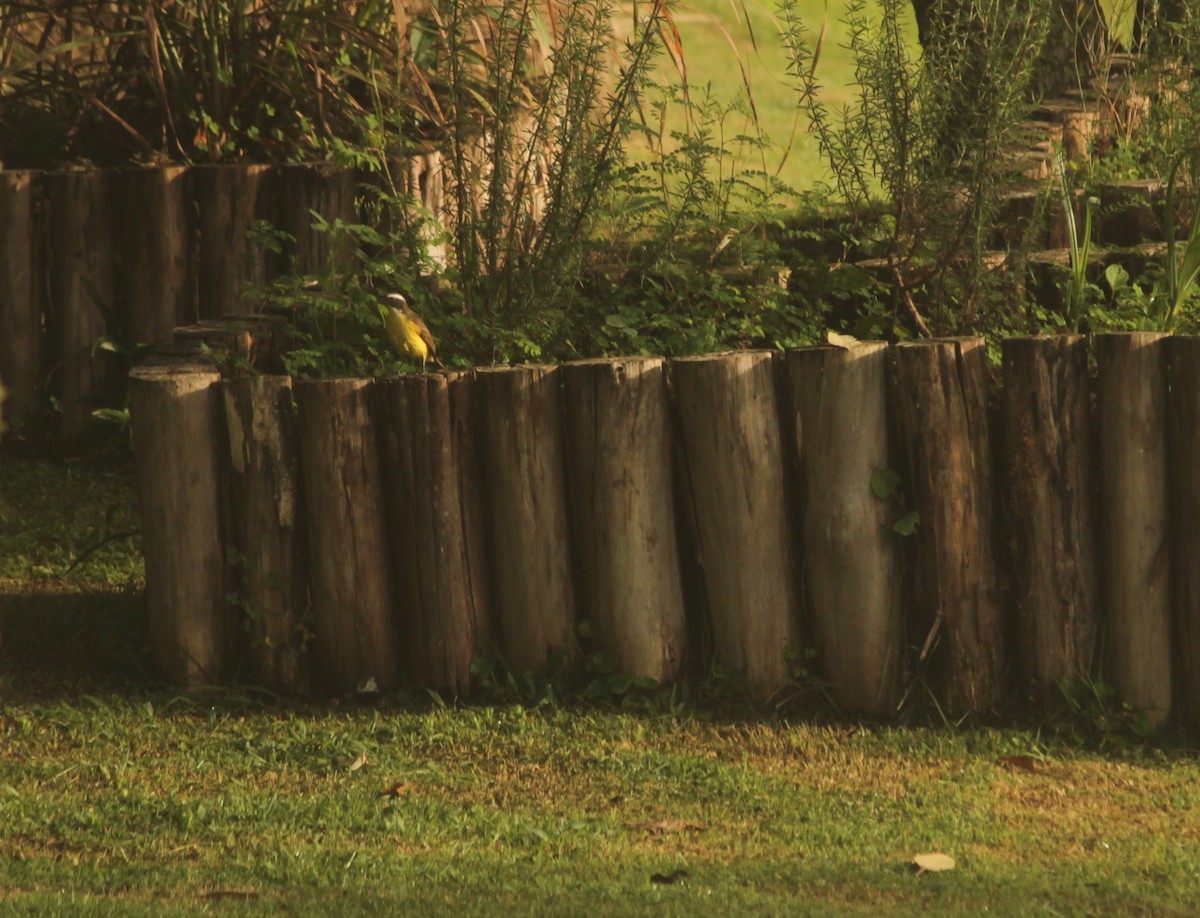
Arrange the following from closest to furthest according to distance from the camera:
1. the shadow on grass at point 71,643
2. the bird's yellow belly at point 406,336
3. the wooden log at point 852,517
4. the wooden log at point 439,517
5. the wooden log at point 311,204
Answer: the wooden log at point 852,517 → the wooden log at point 439,517 → the shadow on grass at point 71,643 → the bird's yellow belly at point 406,336 → the wooden log at point 311,204

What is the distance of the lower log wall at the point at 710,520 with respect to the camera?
4020 mm

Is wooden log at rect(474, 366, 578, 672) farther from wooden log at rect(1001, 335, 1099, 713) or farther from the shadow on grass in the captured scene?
wooden log at rect(1001, 335, 1099, 713)

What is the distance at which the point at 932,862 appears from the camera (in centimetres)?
323

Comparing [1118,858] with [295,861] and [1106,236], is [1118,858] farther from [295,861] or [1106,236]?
[1106,236]

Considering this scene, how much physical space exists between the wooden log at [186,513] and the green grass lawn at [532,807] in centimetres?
14

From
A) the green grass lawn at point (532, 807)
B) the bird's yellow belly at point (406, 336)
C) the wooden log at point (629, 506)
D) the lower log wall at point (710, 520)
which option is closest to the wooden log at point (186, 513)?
the lower log wall at point (710, 520)

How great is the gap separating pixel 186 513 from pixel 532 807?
4.27ft

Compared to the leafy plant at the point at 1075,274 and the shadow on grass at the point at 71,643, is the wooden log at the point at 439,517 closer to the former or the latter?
the shadow on grass at the point at 71,643

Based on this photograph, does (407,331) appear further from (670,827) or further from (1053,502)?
(1053,502)

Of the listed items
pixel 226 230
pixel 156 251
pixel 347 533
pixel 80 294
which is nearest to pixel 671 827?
pixel 347 533

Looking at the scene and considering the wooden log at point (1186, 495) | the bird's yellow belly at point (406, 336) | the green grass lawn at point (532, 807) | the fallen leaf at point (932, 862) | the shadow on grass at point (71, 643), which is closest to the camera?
the green grass lawn at point (532, 807)

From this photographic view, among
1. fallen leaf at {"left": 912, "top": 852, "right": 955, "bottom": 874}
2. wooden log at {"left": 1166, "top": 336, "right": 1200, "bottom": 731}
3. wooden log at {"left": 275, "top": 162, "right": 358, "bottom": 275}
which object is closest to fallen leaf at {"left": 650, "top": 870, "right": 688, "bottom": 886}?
fallen leaf at {"left": 912, "top": 852, "right": 955, "bottom": 874}

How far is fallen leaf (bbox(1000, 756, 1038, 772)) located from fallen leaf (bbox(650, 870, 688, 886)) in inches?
40.6

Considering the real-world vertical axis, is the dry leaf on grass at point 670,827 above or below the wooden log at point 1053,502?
below
